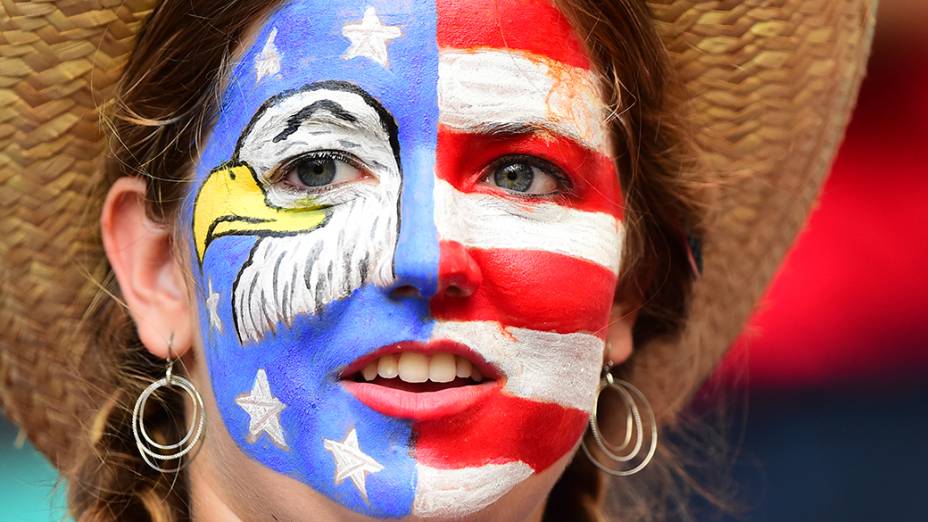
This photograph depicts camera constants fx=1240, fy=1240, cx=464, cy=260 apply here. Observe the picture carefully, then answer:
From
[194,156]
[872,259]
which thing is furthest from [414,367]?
[872,259]

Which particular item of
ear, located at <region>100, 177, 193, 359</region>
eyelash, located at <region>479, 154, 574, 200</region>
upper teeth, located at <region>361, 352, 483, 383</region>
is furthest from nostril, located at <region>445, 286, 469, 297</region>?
ear, located at <region>100, 177, 193, 359</region>

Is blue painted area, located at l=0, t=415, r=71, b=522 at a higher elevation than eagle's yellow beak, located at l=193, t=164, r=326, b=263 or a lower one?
lower

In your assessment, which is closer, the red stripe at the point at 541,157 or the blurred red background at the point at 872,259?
the red stripe at the point at 541,157

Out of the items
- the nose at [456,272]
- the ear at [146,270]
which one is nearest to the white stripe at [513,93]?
the nose at [456,272]

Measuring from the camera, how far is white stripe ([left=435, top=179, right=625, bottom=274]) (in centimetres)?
197

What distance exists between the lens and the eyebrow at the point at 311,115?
6.59 ft

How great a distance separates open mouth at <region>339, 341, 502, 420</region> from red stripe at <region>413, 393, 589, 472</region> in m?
0.02

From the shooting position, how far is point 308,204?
2023 mm

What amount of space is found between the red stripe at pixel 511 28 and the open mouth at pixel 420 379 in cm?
50

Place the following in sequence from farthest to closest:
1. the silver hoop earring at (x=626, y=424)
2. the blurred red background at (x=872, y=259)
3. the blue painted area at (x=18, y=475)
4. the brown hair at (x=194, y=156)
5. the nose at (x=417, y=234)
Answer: the blurred red background at (x=872, y=259) → the blue painted area at (x=18, y=475) → the silver hoop earring at (x=626, y=424) → the brown hair at (x=194, y=156) → the nose at (x=417, y=234)

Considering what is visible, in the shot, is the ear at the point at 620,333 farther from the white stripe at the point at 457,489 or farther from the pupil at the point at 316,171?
the pupil at the point at 316,171

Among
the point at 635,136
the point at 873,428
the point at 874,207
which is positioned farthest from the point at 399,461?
the point at 874,207

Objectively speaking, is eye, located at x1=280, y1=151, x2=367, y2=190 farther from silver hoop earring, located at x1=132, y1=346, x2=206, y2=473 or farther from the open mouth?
silver hoop earring, located at x1=132, y1=346, x2=206, y2=473

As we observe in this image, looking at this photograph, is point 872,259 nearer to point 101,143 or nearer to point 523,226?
point 523,226
